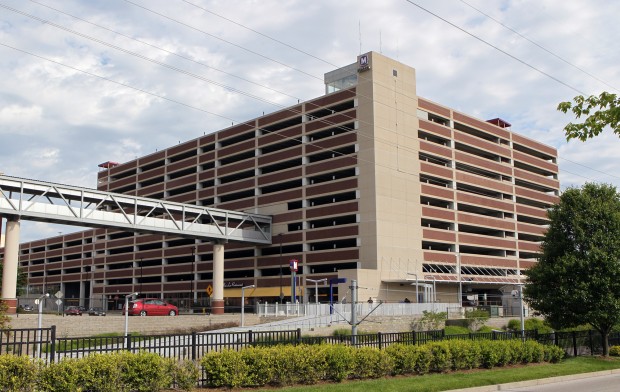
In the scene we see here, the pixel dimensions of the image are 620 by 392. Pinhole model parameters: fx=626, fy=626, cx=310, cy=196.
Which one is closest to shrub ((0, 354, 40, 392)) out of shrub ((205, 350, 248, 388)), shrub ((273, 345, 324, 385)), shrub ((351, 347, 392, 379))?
shrub ((205, 350, 248, 388))

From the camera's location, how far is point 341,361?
60.1 ft

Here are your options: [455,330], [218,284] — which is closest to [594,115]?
[455,330]

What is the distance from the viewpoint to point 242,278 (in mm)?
81562

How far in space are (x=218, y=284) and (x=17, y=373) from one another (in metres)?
52.8

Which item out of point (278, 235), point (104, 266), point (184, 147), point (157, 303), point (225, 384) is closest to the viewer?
point (225, 384)

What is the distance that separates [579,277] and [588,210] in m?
3.11

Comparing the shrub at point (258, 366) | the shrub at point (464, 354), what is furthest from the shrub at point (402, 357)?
the shrub at point (258, 366)

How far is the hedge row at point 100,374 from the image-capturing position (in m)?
13.6

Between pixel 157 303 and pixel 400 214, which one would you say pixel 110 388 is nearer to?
pixel 157 303

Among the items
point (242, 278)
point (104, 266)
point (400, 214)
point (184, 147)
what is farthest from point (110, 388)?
point (104, 266)

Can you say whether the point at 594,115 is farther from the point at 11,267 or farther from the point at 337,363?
the point at 11,267

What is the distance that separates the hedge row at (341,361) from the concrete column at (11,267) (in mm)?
37552

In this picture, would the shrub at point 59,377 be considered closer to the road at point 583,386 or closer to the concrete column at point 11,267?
the road at point 583,386

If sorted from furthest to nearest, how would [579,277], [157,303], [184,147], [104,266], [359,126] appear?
[104,266], [184,147], [359,126], [157,303], [579,277]
